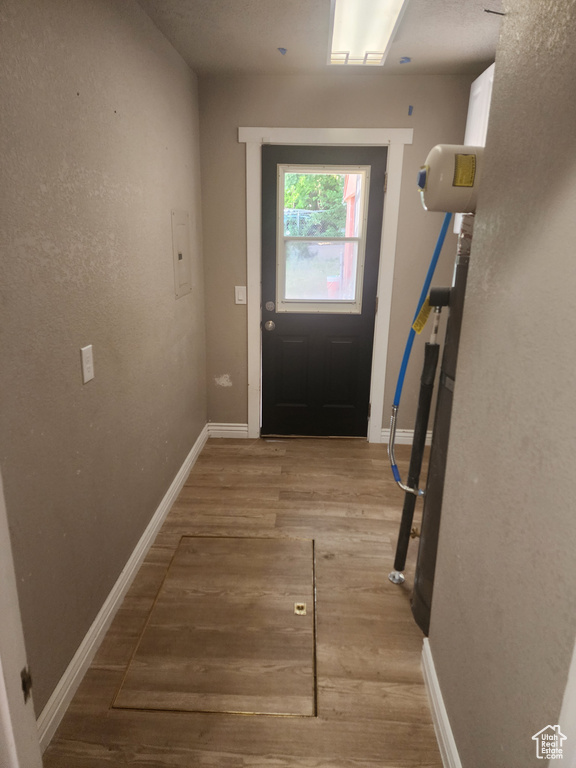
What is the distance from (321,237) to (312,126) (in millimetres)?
686

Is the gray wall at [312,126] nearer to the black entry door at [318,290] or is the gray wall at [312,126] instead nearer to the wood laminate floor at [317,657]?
the black entry door at [318,290]

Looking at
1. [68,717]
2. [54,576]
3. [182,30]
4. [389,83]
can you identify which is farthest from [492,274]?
[389,83]

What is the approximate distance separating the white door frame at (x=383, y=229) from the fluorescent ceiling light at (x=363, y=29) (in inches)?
18.4

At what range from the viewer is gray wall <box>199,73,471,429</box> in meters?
3.11

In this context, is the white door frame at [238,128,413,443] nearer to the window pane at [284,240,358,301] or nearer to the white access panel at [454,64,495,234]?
the window pane at [284,240,358,301]

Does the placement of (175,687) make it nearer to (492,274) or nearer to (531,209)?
(492,274)

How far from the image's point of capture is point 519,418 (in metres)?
1.05

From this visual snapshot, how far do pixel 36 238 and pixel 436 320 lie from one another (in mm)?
1358

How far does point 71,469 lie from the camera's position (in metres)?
1.66

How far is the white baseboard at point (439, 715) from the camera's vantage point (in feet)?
4.70

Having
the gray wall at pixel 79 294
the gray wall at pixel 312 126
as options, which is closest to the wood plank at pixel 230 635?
the gray wall at pixel 79 294

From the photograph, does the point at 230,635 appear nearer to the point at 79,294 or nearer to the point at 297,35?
the point at 79,294

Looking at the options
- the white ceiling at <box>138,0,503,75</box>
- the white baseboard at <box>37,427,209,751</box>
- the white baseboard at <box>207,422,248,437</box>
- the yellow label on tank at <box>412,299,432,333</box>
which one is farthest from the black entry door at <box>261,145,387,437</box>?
the yellow label on tank at <box>412,299,432,333</box>

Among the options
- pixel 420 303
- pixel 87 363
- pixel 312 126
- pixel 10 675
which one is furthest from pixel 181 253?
pixel 10 675
